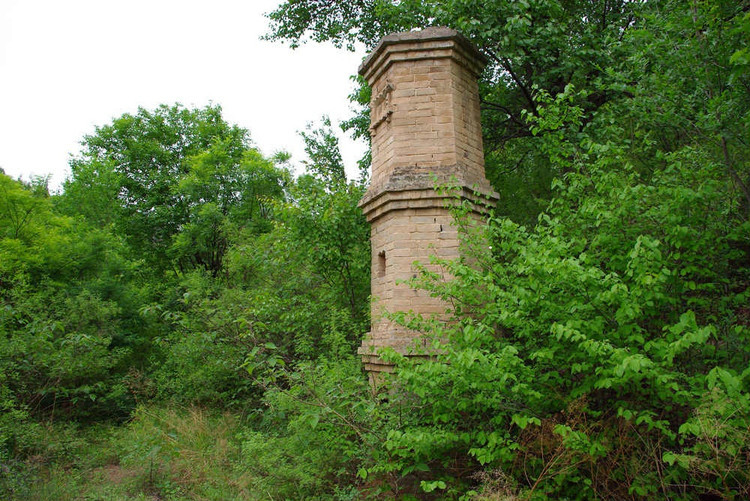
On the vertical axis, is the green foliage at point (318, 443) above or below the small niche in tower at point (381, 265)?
below

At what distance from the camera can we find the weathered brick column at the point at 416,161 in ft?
21.7

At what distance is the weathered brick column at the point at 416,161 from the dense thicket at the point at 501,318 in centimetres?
56

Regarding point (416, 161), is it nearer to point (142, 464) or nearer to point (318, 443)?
point (318, 443)

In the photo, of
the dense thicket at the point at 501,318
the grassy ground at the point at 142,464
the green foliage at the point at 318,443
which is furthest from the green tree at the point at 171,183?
the green foliage at the point at 318,443

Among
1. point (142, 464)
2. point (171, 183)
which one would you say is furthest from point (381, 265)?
point (171, 183)

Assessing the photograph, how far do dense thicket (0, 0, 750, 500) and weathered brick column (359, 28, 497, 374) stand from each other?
1.83 feet

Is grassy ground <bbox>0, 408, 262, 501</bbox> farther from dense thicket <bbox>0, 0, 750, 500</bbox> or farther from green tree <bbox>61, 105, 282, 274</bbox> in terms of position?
green tree <bbox>61, 105, 282, 274</bbox>

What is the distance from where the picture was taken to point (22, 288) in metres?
10.7

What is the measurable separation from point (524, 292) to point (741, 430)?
1934 millimetres

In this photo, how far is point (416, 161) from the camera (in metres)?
6.91

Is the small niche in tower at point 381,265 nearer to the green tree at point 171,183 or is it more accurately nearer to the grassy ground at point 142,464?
the grassy ground at point 142,464

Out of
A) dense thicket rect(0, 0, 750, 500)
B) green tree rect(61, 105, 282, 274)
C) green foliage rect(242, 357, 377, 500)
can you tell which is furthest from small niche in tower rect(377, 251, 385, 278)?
green tree rect(61, 105, 282, 274)

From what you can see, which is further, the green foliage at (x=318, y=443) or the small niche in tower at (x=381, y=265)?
the small niche in tower at (x=381, y=265)

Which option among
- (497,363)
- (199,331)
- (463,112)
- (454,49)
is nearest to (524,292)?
(497,363)
